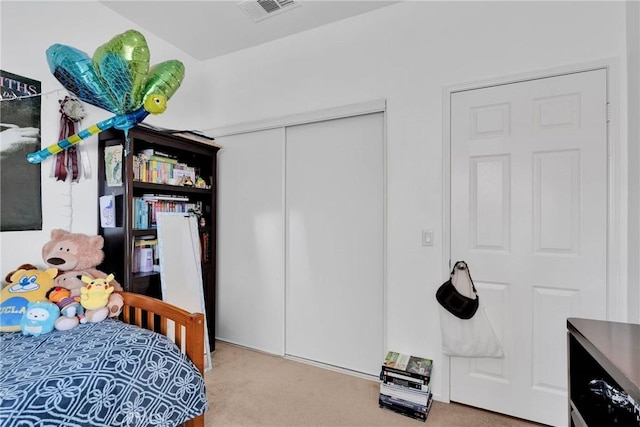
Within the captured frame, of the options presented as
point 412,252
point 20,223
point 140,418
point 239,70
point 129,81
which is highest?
point 239,70

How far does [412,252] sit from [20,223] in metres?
2.36

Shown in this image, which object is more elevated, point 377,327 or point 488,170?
point 488,170

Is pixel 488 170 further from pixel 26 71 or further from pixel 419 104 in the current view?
pixel 26 71

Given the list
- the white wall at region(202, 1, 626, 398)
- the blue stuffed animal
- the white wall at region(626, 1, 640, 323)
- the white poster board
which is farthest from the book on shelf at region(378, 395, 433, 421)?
the blue stuffed animal

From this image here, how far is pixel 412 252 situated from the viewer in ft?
6.82

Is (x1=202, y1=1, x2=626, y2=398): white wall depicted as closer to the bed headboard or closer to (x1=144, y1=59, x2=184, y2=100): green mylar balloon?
(x1=144, y1=59, x2=184, y2=100): green mylar balloon

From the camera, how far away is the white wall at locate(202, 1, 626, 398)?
1.74 metres

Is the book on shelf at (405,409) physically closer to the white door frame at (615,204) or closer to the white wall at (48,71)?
the white door frame at (615,204)

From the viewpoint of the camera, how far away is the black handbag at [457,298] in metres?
1.83

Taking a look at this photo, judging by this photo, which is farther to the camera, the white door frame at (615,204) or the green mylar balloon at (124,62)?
the white door frame at (615,204)

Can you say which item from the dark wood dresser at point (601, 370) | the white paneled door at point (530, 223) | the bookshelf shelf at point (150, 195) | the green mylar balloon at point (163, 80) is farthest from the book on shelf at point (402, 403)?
the green mylar balloon at point (163, 80)

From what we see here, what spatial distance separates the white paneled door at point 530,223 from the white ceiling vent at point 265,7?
1.30 m

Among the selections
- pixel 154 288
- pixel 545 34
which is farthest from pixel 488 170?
pixel 154 288

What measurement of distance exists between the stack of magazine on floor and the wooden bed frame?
106 centimetres
